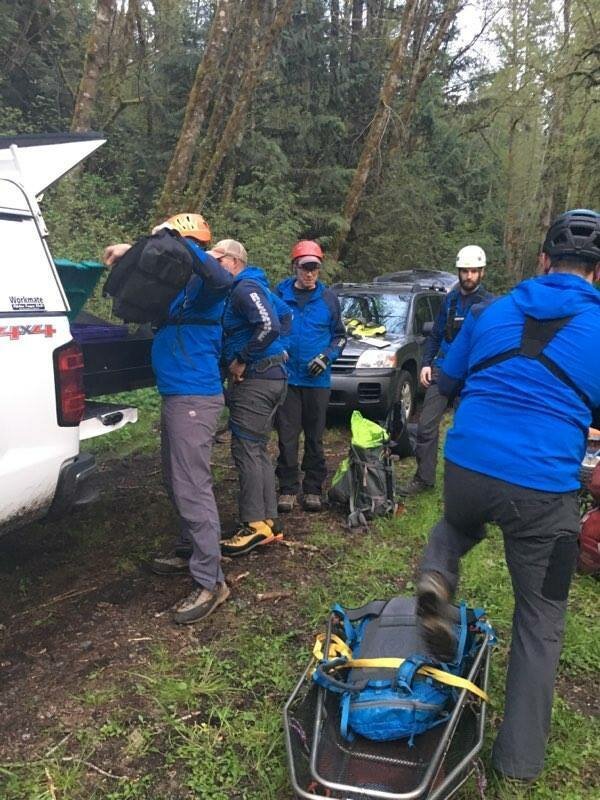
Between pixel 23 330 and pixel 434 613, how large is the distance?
2.15 metres

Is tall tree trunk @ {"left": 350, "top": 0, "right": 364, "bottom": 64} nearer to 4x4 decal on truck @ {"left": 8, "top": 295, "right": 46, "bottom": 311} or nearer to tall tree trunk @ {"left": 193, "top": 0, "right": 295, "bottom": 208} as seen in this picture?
tall tree trunk @ {"left": 193, "top": 0, "right": 295, "bottom": 208}

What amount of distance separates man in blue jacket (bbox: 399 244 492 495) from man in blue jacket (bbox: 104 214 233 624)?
7.91ft

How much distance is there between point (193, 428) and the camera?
3.75 m

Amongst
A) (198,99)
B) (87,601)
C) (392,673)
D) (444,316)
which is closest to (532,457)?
(392,673)

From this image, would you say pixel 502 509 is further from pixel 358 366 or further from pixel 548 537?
pixel 358 366

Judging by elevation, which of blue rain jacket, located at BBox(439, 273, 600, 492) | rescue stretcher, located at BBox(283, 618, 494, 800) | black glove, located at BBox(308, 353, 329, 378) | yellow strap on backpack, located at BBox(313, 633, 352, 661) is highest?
blue rain jacket, located at BBox(439, 273, 600, 492)

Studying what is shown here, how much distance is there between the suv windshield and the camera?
29.4 feet

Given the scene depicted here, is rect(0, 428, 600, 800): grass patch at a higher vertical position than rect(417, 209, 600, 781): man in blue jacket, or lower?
lower

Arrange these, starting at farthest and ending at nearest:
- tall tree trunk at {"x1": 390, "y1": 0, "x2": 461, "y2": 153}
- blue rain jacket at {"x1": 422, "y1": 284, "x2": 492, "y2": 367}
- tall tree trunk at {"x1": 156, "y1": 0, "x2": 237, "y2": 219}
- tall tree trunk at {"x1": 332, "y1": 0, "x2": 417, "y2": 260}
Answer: tall tree trunk at {"x1": 390, "y1": 0, "x2": 461, "y2": 153}, tall tree trunk at {"x1": 332, "y1": 0, "x2": 417, "y2": 260}, tall tree trunk at {"x1": 156, "y1": 0, "x2": 237, "y2": 219}, blue rain jacket at {"x1": 422, "y1": 284, "x2": 492, "y2": 367}

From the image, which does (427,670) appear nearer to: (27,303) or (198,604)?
(198,604)

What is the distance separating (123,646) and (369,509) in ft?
7.62

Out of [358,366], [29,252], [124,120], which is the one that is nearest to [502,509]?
[29,252]

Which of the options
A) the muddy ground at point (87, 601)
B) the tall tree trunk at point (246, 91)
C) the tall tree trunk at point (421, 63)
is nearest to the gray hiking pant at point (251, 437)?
the muddy ground at point (87, 601)

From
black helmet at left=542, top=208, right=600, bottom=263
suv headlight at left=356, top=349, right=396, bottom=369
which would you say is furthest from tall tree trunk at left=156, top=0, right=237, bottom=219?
black helmet at left=542, top=208, right=600, bottom=263
